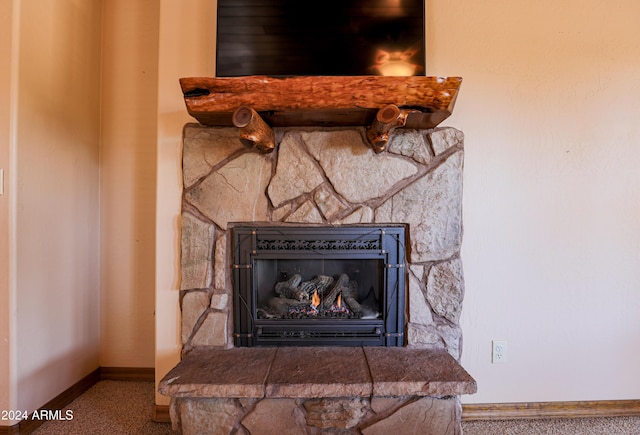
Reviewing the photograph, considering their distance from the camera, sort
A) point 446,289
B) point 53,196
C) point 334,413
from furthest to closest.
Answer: point 53,196 < point 446,289 < point 334,413

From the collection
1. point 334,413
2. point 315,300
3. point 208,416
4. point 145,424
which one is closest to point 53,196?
point 145,424

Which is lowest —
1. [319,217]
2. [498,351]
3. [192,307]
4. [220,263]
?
[498,351]

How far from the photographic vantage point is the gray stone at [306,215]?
1.59 m

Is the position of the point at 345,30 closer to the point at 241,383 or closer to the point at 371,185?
the point at 371,185

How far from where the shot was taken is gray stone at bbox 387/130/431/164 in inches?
62.9

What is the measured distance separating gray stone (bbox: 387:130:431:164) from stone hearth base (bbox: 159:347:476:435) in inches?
38.3

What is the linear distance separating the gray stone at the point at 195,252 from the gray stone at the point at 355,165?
0.65m

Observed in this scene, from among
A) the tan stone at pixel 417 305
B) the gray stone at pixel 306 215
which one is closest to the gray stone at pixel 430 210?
the tan stone at pixel 417 305

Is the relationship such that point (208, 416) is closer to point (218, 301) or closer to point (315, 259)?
point (218, 301)

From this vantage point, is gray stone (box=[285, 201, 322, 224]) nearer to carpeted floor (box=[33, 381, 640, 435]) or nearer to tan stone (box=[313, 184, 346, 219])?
tan stone (box=[313, 184, 346, 219])

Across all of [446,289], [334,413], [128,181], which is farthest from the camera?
[128,181]

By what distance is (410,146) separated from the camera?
160cm

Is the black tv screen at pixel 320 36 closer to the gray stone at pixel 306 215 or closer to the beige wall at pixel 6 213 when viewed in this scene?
the gray stone at pixel 306 215

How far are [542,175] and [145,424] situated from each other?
7.77ft
